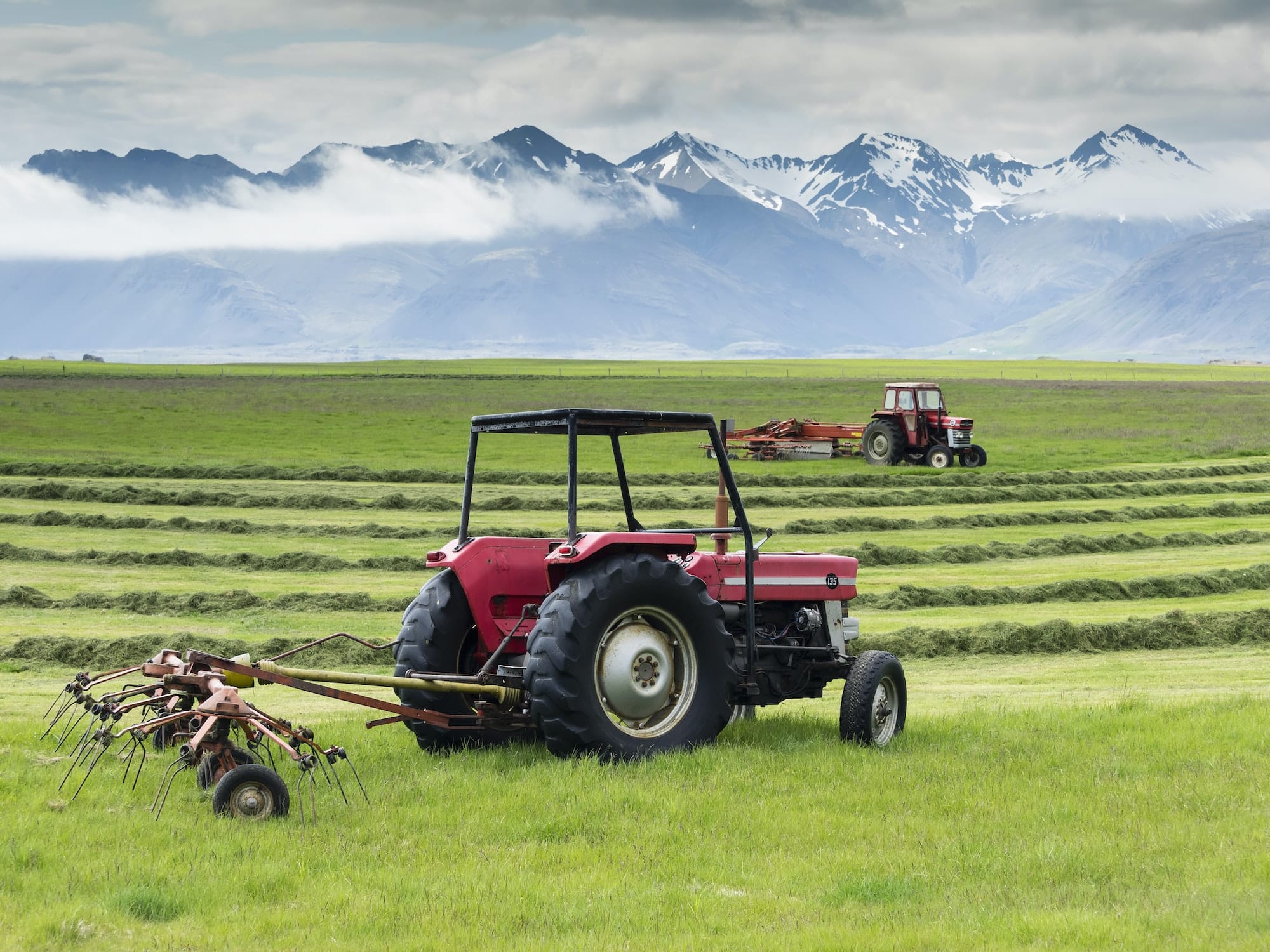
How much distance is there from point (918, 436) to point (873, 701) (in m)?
32.3

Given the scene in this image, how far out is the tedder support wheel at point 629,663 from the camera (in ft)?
28.2

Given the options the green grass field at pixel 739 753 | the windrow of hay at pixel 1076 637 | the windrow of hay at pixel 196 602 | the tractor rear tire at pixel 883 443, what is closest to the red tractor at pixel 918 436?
the tractor rear tire at pixel 883 443

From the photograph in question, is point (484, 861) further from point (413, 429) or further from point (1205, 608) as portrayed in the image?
point (413, 429)

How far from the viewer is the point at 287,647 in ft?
49.0

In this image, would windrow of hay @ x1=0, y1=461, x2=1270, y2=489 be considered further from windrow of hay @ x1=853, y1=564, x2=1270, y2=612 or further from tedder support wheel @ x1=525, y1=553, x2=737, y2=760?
tedder support wheel @ x1=525, y1=553, x2=737, y2=760

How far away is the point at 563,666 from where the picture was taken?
28.0ft

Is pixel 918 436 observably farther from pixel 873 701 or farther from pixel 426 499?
pixel 873 701

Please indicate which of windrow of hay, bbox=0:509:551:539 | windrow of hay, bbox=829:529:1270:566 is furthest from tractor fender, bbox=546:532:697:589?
windrow of hay, bbox=0:509:551:539

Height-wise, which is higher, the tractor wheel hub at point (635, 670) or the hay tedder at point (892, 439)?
the hay tedder at point (892, 439)

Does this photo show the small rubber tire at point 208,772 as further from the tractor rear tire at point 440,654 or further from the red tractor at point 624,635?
the tractor rear tire at point 440,654

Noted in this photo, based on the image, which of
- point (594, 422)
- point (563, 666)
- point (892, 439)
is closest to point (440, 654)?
point (563, 666)

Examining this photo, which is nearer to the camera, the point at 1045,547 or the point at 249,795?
the point at 249,795

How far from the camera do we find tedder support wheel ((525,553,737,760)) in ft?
28.2

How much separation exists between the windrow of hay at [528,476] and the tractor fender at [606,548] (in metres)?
24.9
